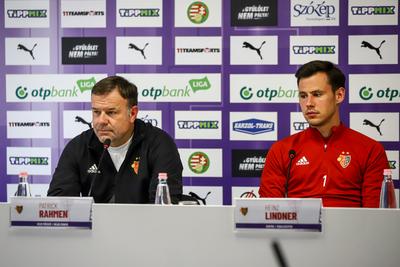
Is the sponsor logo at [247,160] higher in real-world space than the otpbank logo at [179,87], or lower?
lower

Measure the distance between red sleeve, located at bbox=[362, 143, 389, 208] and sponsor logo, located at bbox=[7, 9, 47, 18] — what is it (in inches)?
106

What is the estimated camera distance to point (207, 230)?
121cm

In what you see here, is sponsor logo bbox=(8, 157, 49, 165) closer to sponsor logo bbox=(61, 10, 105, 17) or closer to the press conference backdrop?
the press conference backdrop

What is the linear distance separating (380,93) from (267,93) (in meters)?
0.81

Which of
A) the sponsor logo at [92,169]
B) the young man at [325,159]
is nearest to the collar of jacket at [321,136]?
the young man at [325,159]

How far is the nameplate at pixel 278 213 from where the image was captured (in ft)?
3.90

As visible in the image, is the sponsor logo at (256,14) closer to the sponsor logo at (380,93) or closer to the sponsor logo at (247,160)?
the sponsor logo at (380,93)

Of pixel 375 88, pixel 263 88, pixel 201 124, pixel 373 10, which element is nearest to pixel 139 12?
pixel 201 124

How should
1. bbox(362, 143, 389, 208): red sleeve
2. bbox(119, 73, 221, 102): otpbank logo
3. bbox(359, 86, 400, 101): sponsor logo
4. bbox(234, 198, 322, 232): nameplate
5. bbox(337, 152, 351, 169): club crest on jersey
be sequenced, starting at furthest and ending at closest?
1. bbox(119, 73, 221, 102): otpbank logo
2. bbox(359, 86, 400, 101): sponsor logo
3. bbox(337, 152, 351, 169): club crest on jersey
4. bbox(362, 143, 389, 208): red sleeve
5. bbox(234, 198, 322, 232): nameplate

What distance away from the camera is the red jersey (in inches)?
90.8

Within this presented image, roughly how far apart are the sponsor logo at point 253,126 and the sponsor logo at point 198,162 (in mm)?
317

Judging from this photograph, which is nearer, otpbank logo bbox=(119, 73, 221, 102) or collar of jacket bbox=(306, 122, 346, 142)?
collar of jacket bbox=(306, 122, 346, 142)

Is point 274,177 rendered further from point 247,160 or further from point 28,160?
point 28,160

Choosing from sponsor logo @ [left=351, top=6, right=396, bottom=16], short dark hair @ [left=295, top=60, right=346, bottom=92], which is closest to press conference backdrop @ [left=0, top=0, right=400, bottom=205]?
sponsor logo @ [left=351, top=6, right=396, bottom=16]
